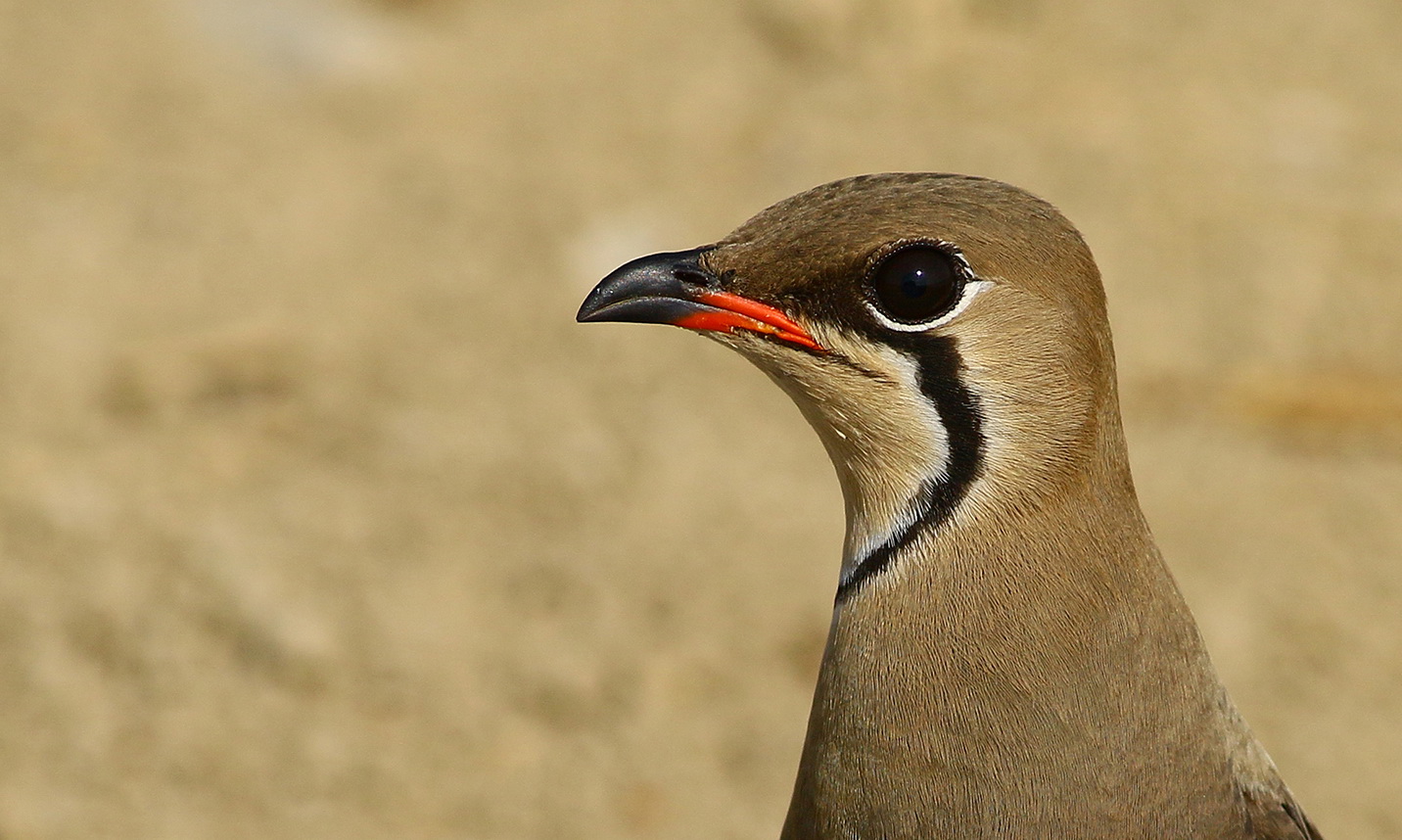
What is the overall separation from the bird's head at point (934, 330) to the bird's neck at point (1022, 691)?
0.08 m

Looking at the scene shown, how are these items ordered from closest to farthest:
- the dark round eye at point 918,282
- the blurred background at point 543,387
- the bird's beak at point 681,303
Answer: the dark round eye at point 918,282 < the bird's beak at point 681,303 < the blurred background at point 543,387

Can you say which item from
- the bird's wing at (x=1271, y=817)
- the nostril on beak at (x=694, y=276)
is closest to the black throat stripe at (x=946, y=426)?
the nostril on beak at (x=694, y=276)

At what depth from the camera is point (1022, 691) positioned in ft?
8.87

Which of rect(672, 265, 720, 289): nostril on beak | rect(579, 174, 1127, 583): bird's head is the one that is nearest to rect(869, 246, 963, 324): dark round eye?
rect(579, 174, 1127, 583): bird's head

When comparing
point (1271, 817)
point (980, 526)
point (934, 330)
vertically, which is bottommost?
point (1271, 817)

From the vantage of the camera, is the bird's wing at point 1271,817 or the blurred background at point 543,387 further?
the blurred background at point 543,387

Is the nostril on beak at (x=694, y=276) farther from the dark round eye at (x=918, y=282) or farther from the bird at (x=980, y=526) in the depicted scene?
the dark round eye at (x=918, y=282)

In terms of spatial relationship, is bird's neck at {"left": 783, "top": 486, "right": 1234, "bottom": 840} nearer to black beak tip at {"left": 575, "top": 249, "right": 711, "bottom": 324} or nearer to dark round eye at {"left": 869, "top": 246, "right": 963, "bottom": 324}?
dark round eye at {"left": 869, "top": 246, "right": 963, "bottom": 324}

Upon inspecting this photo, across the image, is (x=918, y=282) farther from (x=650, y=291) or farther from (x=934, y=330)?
(x=650, y=291)

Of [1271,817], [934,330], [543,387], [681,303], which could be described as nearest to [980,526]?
[934,330]

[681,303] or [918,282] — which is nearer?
[918,282]

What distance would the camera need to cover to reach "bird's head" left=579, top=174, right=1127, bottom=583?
8.85ft

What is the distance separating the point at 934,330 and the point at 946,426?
16 cm

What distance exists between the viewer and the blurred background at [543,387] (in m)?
4.62
